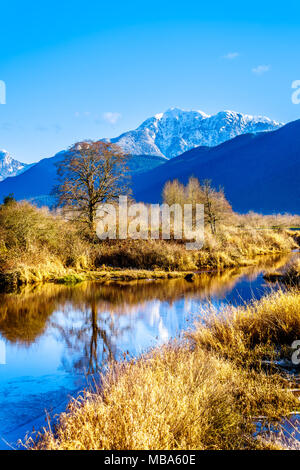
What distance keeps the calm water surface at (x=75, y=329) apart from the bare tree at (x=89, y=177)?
682cm

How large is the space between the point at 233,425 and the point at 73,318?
8501mm

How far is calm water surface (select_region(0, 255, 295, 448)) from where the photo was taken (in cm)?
645

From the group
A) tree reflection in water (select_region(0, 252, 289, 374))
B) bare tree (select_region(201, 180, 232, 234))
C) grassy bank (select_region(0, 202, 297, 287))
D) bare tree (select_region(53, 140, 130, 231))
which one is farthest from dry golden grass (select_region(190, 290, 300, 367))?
bare tree (select_region(201, 180, 232, 234))

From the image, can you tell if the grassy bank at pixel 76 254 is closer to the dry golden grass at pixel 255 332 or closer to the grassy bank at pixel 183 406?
the dry golden grass at pixel 255 332

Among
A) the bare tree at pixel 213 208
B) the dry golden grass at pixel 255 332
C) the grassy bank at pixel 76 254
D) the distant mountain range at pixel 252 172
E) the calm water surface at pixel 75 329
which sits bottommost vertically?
the calm water surface at pixel 75 329

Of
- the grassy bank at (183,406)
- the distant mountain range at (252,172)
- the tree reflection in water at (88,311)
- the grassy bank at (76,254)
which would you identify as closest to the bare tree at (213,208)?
the grassy bank at (76,254)

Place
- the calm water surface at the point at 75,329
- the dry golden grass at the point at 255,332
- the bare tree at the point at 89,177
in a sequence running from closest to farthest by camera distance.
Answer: the calm water surface at the point at 75,329 → the dry golden grass at the point at 255,332 → the bare tree at the point at 89,177

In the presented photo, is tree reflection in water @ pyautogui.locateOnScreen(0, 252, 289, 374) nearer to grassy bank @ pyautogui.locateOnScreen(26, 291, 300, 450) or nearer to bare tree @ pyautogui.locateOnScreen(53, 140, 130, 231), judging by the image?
grassy bank @ pyautogui.locateOnScreen(26, 291, 300, 450)

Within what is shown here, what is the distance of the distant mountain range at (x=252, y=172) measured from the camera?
124 m

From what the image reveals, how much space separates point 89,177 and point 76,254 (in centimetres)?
520

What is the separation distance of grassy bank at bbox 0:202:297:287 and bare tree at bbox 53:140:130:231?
1.30 metres

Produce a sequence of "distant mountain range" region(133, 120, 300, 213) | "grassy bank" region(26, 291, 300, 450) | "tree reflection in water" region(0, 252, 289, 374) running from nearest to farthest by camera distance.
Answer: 1. "grassy bank" region(26, 291, 300, 450)
2. "tree reflection in water" region(0, 252, 289, 374)
3. "distant mountain range" region(133, 120, 300, 213)

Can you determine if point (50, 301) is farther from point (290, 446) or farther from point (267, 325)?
point (290, 446)

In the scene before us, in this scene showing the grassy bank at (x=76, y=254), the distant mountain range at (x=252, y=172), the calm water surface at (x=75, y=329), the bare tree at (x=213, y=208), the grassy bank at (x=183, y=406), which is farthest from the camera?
the distant mountain range at (x=252, y=172)
